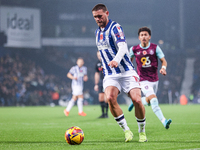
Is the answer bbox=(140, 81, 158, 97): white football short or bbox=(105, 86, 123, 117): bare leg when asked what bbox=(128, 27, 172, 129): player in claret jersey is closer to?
bbox=(140, 81, 158, 97): white football short

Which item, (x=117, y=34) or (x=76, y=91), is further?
(x=76, y=91)

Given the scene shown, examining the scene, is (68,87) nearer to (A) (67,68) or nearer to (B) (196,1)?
(A) (67,68)

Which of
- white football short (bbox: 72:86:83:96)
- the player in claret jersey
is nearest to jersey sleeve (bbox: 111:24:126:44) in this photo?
the player in claret jersey

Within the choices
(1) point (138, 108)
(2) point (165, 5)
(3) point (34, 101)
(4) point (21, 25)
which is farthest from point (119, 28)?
(2) point (165, 5)

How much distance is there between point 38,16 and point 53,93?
27.5ft

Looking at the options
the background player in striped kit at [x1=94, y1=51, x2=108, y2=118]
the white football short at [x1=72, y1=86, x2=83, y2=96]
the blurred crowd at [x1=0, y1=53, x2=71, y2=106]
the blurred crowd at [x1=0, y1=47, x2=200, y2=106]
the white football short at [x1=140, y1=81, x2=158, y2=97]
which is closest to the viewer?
the white football short at [x1=140, y1=81, x2=158, y2=97]

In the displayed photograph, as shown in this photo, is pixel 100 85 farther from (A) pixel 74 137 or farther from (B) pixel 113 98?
(A) pixel 74 137

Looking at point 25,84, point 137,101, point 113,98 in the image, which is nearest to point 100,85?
point 113,98

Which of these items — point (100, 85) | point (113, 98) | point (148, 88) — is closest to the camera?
point (113, 98)

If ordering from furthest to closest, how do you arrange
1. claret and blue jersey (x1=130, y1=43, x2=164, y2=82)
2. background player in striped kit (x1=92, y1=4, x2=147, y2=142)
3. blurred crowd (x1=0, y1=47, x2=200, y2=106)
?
blurred crowd (x1=0, y1=47, x2=200, y2=106), claret and blue jersey (x1=130, y1=43, x2=164, y2=82), background player in striped kit (x1=92, y1=4, x2=147, y2=142)

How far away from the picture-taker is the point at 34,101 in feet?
80.4

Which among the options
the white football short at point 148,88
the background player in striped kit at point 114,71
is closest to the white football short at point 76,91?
the white football short at point 148,88

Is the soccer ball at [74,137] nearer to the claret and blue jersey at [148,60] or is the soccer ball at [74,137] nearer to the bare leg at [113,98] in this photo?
the bare leg at [113,98]

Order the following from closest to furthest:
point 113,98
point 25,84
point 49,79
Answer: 1. point 113,98
2. point 25,84
3. point 49,79
